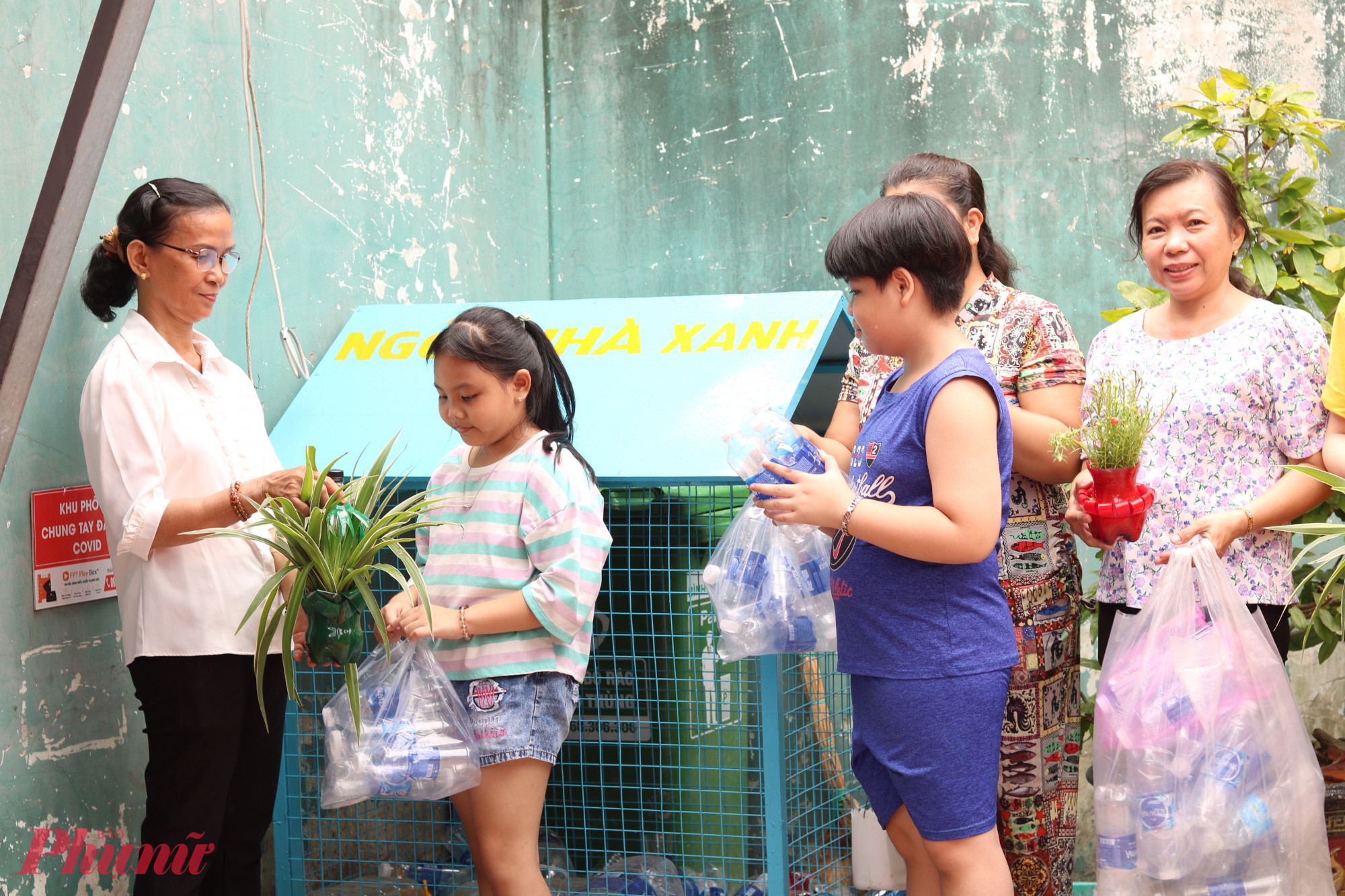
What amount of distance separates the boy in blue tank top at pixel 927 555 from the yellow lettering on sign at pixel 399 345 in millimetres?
1575

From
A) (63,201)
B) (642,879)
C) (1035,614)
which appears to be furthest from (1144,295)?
(63,201)

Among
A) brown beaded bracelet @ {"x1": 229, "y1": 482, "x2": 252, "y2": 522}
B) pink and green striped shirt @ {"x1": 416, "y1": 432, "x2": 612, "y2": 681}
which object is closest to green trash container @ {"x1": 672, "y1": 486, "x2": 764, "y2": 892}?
pink and green striped shirt @ {"x1": 416, "y1": 432, "x2": 612, "y2": 681}

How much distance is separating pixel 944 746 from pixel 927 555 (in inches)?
12.5

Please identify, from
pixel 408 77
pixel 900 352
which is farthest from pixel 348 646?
pixel 408 77

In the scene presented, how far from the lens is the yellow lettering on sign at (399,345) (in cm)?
305

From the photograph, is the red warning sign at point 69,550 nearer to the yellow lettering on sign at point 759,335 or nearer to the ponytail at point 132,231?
the ponytail at point 132,231

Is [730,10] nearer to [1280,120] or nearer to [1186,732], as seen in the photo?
[1280,120]

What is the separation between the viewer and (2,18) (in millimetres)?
2252

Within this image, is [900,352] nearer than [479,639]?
Yes

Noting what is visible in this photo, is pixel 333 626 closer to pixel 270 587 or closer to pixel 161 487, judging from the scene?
pixel 270 587

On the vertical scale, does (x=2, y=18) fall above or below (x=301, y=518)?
above

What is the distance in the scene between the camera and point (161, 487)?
210 cm

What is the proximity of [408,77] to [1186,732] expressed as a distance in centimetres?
308

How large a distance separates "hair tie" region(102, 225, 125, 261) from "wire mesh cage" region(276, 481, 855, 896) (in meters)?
0.82
